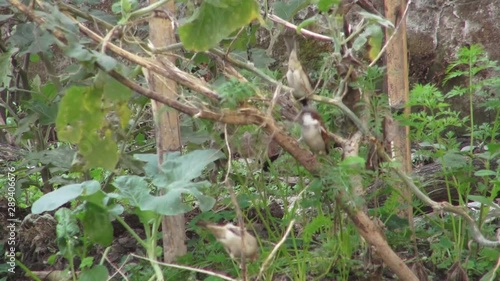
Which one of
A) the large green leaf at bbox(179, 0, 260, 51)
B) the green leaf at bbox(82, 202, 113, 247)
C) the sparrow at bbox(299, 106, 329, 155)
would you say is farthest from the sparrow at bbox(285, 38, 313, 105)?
the green leaf at bbox(82, 202, 113, 247)

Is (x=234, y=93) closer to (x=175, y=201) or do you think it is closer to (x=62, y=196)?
(x=175, y=201)

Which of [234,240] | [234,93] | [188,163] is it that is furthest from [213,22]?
[234,240]

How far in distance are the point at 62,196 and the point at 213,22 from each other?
1.57 feet

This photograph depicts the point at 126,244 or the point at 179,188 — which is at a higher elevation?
the point at 179,188

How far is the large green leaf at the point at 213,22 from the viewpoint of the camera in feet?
5.12

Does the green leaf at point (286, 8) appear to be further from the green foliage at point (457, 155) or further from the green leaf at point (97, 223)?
the green leaf at point (97, 223)

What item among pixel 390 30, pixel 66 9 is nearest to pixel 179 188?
pixel 66 9

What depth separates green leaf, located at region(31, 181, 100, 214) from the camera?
159cm

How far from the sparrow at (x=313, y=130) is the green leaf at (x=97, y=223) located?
1.59 ft

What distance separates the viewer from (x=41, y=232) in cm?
236

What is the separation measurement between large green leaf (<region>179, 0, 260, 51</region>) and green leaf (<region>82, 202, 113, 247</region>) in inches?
16.7

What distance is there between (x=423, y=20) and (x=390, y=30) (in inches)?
77.9

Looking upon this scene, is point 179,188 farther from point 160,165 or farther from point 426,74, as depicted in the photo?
point 426,74

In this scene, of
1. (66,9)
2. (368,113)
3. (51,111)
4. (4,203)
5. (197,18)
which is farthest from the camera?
(4,203)
